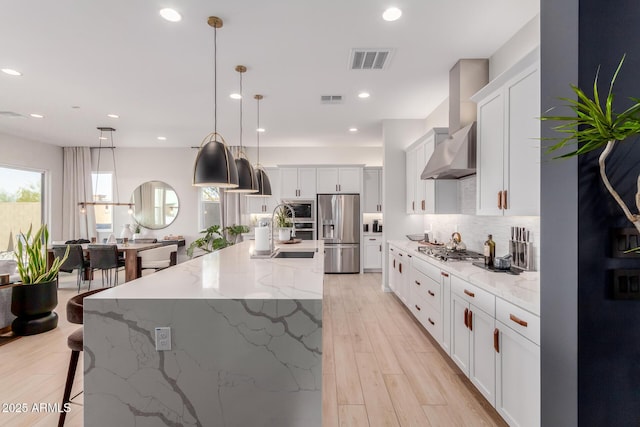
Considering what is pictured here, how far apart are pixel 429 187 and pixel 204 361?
11.0 feet

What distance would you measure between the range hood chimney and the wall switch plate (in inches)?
102

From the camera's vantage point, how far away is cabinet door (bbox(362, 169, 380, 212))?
6816 millimetres

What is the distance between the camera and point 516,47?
2709mm

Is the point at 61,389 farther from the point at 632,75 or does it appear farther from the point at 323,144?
the point at 323,144

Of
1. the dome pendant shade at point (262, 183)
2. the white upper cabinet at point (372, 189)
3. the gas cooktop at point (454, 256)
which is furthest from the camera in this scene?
the white upper cabinet at point (372, 189)

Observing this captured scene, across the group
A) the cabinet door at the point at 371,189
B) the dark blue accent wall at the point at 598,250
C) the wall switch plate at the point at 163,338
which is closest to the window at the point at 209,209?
the cabinet door at the point at 371,189

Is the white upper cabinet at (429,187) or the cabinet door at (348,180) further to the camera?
the cabinet door at (348,180)

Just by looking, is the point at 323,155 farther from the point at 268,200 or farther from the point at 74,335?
the point at 74,335

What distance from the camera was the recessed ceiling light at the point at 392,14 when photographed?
2361 millimetres

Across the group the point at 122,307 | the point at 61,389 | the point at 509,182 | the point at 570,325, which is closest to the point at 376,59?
the point at 509,182

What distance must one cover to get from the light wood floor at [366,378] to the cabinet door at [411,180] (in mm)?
1662

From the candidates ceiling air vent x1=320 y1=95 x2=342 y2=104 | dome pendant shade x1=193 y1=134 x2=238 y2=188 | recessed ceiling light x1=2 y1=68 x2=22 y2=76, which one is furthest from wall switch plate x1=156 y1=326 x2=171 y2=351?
recessed ceiling light x1=2 y1=68 x2=22 y2=76

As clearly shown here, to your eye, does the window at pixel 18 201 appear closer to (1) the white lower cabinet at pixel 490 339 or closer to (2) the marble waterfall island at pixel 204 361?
(2) the marble waterfall island at pixel 204 361

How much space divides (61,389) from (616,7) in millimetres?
3969
